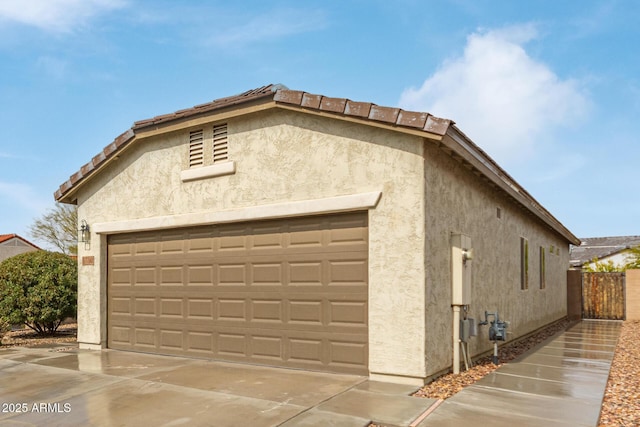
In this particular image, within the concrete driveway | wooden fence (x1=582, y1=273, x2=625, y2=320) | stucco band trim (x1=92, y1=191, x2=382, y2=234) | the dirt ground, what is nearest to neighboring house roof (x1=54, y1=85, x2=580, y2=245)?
stucco band trim (x1=92, y1=191, x2=382, y2=234)

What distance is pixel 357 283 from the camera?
304 inches

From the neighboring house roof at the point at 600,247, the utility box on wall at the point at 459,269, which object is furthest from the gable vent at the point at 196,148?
the neighboring house roof at the point at 600,247

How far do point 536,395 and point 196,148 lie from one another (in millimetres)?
7154

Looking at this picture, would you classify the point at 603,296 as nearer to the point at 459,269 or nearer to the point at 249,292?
the point at 459,269

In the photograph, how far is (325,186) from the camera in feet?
26.3

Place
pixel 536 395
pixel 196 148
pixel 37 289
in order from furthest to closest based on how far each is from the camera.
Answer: pixel 37 289 < pixel 196 148 < pixel 536 395

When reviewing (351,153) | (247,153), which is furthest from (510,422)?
(247,153)

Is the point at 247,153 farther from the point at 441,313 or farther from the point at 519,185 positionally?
the point at 519,185

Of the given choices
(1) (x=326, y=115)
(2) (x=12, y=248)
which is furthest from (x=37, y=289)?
(2) (x=12, y=248)

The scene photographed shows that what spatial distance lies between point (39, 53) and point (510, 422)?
37.5 feet

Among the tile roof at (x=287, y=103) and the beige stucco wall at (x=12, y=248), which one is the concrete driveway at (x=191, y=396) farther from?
the beige stucco wall at (x=12, y=248)

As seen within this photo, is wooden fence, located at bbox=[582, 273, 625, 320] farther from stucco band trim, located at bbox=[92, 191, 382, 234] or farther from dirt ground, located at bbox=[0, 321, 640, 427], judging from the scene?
stucco band trim, located at bbox=[92, 191, 382, 234]

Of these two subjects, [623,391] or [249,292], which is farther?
[249,292]

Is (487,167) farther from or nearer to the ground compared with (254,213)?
farther from the ground
